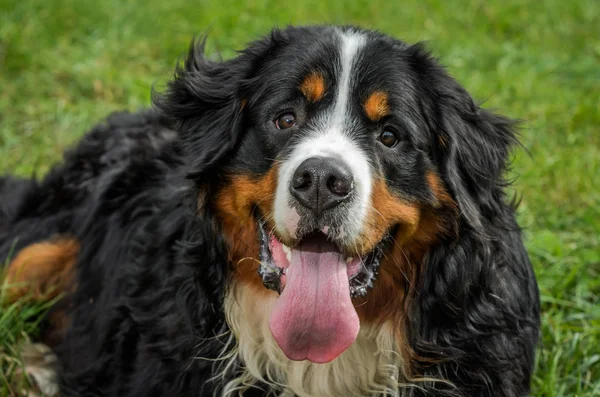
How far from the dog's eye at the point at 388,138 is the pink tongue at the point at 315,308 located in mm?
422

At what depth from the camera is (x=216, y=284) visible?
3293 mm

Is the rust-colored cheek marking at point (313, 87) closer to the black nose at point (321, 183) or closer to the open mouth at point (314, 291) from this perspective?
the black nose at point (321, 183)

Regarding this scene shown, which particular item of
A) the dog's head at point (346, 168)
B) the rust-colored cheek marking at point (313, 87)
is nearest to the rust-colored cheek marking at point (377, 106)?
the dog's head at point (346, 168)

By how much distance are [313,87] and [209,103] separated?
0.47 meters

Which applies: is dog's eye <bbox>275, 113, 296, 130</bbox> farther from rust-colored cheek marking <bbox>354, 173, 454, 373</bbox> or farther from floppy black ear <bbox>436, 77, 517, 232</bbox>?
floppy black ear <bbox>436, 77, 517, 232</bbox>

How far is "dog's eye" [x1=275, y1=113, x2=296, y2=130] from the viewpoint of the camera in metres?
3.15

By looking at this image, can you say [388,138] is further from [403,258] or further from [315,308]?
[315,308]

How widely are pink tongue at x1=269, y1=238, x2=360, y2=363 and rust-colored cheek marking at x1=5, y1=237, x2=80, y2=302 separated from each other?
1716 millimetres

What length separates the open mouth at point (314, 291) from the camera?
118 inches

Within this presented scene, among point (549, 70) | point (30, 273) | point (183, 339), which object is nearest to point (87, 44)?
point (30, 273)

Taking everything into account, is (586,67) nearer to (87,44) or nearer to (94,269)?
(87,44)

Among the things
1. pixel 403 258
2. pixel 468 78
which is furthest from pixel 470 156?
pixel 468 78

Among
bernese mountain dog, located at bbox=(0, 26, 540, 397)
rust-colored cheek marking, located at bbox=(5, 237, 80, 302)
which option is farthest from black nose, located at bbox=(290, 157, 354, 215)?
rust-colored cheek marking, located at bbox=(5, 237, 80, 302)

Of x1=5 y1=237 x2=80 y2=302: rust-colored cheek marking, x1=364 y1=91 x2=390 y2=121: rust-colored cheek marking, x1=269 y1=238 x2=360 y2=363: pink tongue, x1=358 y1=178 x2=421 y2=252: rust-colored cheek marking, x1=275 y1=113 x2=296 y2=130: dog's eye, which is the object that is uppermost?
x1=364 y1=91 x2=390 y2=121: rust-colored cheek marking
